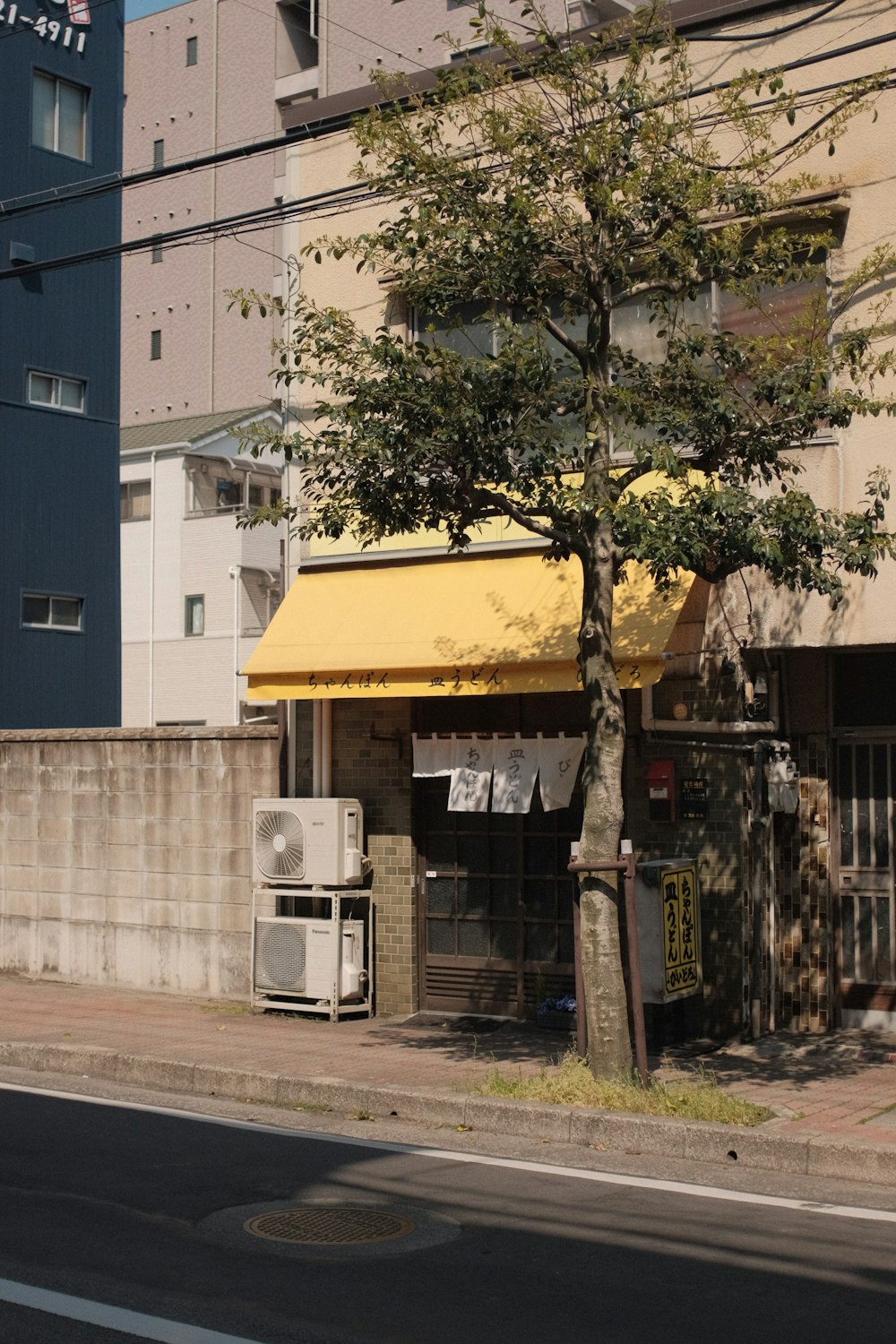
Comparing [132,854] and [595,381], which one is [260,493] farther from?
[595,381]

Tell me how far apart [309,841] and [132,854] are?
3.00 m

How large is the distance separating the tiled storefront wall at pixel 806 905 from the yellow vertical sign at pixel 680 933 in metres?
0.97

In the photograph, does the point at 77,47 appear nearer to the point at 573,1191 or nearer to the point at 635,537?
the point at 635,537

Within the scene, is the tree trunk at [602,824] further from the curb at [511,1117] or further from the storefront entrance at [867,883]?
the storefront entrance at [867,883]

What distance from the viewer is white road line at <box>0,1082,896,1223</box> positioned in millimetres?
7797

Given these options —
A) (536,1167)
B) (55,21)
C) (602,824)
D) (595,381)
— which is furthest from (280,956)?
(55,21)

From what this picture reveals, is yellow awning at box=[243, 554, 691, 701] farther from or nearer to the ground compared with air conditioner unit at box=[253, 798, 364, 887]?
farther from the ground

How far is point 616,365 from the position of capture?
12.0m

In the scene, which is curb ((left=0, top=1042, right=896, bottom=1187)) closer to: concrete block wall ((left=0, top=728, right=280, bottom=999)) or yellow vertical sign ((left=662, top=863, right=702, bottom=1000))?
yellow vertical sign ((left=662, top=863, right=702, bottom=1000))

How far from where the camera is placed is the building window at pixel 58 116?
2827cm

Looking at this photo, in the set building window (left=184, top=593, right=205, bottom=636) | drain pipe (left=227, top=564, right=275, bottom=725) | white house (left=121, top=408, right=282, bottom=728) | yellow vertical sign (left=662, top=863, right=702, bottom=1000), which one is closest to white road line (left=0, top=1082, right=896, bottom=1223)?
yellow vertical sign (left=662, top=863, right=702, bottom=1000)

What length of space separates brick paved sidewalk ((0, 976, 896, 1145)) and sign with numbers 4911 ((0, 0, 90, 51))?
64.8 feet

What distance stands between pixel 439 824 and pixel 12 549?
50.8 ft

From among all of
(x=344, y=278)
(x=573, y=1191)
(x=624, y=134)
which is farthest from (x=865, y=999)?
(x=344, y=278)
